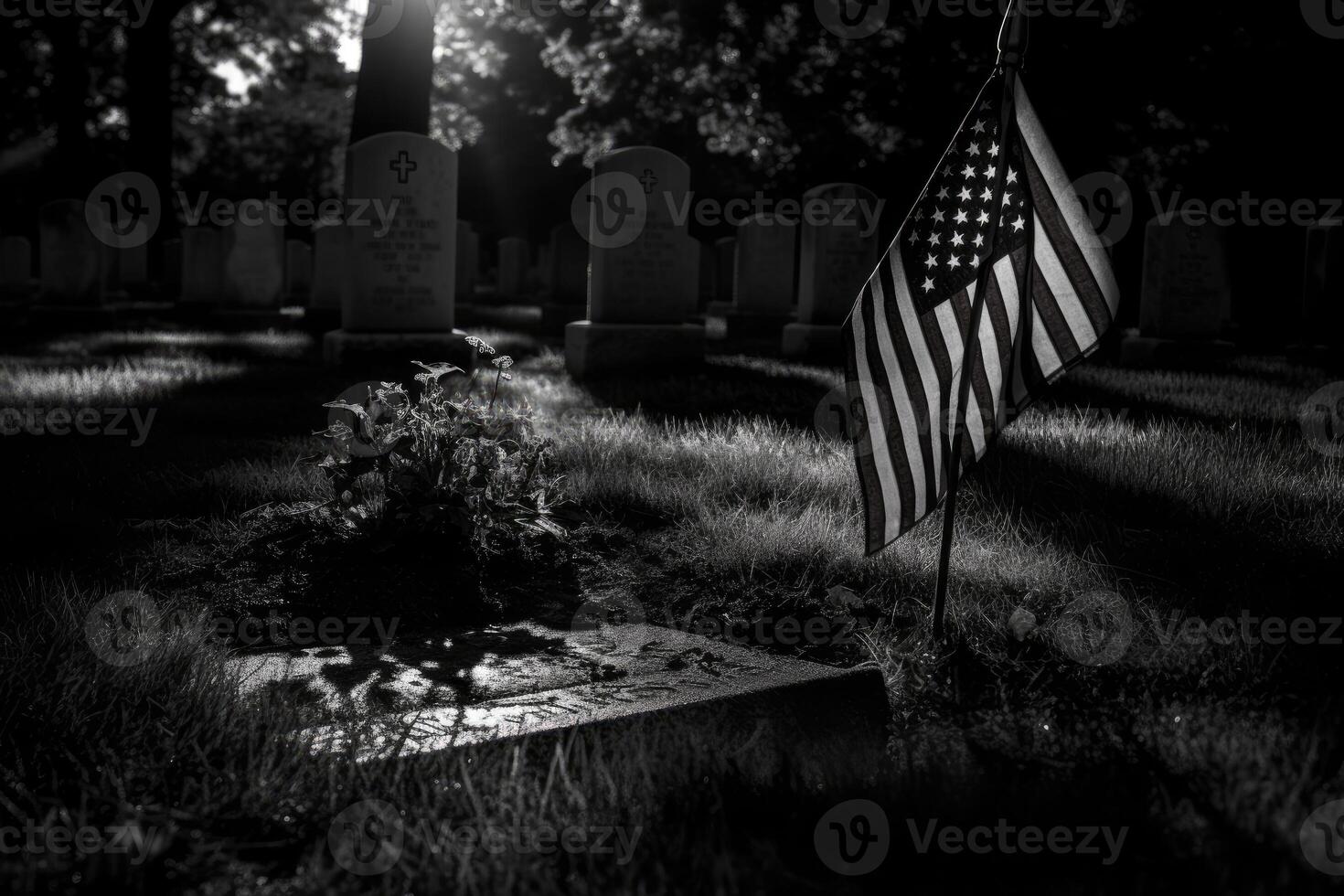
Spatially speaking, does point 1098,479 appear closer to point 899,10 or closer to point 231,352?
point 231,352

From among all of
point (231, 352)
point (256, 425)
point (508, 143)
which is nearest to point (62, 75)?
point (508, 143)

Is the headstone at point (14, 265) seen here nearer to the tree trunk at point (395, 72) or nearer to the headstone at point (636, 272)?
the tree trunk at point (395, 72)

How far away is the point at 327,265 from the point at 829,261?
7111mm

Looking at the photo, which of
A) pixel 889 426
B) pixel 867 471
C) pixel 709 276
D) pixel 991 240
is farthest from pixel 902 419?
pixel 709 276

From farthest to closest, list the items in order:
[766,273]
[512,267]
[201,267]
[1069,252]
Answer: [512,267]
[201,267]
[766,273]
[1069,252]

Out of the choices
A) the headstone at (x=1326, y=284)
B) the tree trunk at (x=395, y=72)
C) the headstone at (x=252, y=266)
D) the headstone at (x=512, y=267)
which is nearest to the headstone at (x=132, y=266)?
the headstone at (x=512, y=267)

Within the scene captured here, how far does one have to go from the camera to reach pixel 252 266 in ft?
62.3

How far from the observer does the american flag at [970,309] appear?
371cm

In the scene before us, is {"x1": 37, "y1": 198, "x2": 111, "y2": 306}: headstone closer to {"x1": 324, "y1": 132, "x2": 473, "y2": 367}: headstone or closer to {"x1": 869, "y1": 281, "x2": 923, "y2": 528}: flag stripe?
{"x1": 324, "y1": 132, "x2": 473, "y2": 367}: headstone

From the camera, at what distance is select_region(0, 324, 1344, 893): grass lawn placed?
2.38 metres

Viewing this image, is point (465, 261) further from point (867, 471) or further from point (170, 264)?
point (867, 471)

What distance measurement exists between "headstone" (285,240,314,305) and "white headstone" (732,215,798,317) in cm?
1370

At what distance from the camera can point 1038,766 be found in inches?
120

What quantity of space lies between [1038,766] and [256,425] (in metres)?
6.54
